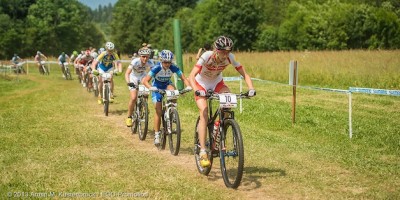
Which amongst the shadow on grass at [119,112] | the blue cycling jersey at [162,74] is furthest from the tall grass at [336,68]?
the blue cycling jersey at [162,74]

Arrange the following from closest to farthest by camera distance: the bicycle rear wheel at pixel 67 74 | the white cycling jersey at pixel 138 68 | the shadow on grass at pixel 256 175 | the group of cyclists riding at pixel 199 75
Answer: the shadow on grass at pixel 256 175 → the group of cyclists riding at pixel 199 75 → the white cycling jersey at pixel 138 68 → the bicycle rear wheel at pixel 67 74

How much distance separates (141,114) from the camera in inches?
452

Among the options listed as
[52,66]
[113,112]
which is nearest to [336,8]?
[52,66]

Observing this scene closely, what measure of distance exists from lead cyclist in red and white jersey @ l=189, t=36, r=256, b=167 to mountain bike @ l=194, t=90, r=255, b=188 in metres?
0.18

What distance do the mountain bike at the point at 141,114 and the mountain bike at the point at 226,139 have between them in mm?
3354

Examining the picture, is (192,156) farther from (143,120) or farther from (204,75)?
(143,120)

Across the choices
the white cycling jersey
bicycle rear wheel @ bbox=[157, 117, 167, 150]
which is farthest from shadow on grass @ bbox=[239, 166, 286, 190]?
the white cycling jersey

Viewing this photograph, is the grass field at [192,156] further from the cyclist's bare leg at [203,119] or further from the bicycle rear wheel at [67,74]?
the bicycle rear wheel at [67,74]

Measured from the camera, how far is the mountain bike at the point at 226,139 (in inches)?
266

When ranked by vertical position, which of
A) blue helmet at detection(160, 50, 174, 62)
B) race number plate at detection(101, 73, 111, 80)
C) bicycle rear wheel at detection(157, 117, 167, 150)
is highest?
blue helmet at detection(160, 50, 174, 62)

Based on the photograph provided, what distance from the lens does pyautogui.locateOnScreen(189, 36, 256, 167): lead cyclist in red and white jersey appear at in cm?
710

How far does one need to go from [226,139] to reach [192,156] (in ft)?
7.60

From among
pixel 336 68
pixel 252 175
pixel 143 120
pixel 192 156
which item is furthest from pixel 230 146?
pixel 336 68

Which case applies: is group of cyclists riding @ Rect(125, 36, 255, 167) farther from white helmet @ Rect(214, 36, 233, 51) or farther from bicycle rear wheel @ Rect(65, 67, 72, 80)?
bicycle rear wheel @ Rect(65, 67, 72, 80)
